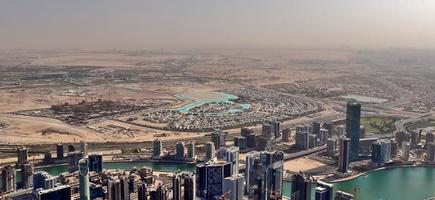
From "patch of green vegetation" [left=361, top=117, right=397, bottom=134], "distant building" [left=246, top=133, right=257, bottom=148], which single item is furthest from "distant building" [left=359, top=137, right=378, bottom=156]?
"distant building" [left=246, top=133, right=257, bottom=148]

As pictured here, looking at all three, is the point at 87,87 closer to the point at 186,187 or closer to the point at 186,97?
the point at 186,97

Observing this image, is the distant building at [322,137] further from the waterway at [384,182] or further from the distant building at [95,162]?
the distant building at [95,162]

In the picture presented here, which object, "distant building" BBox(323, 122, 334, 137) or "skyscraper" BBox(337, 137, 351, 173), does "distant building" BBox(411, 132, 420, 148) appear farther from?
"skyscraper" BBox(337, 137, 351, 173)

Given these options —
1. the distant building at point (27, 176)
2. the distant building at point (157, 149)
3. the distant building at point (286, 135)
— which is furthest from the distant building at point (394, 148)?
the distant building at point (27, 176)

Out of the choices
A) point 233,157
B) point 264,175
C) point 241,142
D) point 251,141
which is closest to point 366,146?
point 251,141

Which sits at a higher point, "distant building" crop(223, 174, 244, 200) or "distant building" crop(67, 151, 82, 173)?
"distant building" crop(223, 174, 244, 200)
